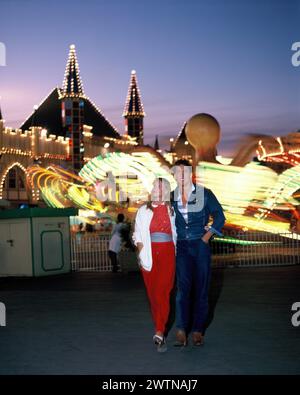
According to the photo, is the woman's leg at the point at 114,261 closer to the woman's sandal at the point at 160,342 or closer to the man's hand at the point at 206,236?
the man's hand at the point at 206,236

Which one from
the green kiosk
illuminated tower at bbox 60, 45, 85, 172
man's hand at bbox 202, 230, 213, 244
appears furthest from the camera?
illuminated tower at bbox 60, 45, 85, 172

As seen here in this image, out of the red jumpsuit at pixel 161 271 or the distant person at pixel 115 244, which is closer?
the red jumpsuit at pixel 161 271

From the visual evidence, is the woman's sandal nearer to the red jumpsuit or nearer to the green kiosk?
the red jumpsuit

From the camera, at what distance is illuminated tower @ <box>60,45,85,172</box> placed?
7225 cm

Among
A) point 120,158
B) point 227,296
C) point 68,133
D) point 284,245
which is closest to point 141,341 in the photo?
point 227,296

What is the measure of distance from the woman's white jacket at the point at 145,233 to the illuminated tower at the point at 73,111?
64.0 metres

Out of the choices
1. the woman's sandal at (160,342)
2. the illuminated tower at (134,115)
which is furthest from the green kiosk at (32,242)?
the illuminated tower at (134,115)

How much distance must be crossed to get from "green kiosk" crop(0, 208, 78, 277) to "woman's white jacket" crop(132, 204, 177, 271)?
412 inches

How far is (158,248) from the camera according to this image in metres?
7.92

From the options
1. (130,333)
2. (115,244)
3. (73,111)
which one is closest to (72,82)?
(73,111)

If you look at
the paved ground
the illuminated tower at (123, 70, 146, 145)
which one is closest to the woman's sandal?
the paved ground

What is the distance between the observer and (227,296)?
12.3m

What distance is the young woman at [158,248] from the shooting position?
7.89 metres
